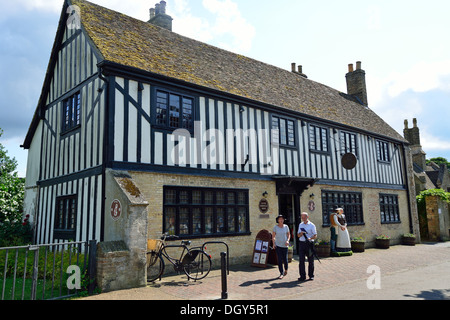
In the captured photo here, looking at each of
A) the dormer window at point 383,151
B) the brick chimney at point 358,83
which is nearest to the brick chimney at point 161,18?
the dormer window at point 383,151

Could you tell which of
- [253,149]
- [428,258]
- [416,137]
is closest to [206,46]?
[253,149]

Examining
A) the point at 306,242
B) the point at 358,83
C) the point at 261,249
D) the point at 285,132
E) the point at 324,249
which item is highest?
the point at 358,83

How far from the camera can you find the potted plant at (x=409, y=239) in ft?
63.5

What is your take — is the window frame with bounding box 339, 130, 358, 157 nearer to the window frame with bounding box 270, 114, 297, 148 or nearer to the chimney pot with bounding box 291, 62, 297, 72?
the window frame with bounding box 270, 114, 297, 148

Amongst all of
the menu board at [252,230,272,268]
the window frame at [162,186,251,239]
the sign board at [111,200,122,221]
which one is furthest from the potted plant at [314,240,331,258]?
the sign board at [111,200,122,221]

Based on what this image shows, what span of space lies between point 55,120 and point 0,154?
524 inches

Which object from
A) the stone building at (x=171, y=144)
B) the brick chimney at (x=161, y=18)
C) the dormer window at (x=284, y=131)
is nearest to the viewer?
the stone building at (x=171, y=144)

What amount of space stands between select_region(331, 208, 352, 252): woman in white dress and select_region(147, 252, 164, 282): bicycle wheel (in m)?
7.84

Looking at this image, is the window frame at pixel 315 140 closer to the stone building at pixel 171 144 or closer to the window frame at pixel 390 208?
the stone building at pixel 171 144

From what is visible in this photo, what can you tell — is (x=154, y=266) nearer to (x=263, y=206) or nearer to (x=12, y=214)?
(x=263, y=206)

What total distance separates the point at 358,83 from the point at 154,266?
20.2m

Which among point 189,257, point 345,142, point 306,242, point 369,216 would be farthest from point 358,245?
point 189,257

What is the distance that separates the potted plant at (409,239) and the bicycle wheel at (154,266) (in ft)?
52.6

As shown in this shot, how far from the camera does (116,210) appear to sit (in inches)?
348
